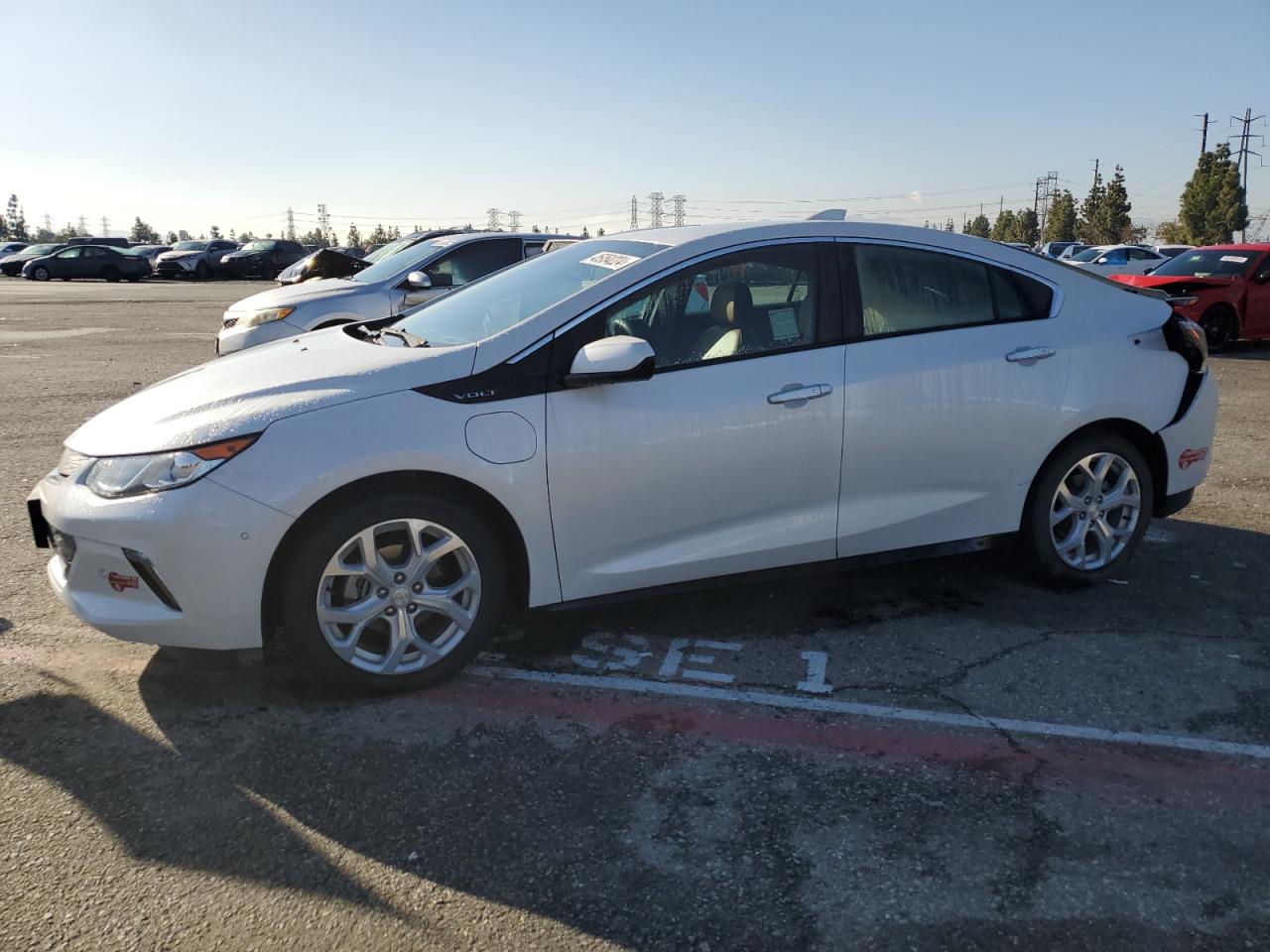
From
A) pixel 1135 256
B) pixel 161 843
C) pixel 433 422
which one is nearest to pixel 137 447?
pixel 433 422

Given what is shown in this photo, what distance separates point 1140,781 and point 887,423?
1.57 metres

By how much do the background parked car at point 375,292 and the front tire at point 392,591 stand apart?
5.03 m

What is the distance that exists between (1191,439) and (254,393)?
405 cm

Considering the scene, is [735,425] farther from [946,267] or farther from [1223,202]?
[1223,202]

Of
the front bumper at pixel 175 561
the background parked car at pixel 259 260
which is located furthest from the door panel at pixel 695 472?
the background parked car at pixel 259 260

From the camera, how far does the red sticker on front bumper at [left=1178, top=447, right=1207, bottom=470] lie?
466cm

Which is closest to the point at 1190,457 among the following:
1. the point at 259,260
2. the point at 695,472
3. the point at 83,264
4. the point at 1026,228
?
the point at 695,472

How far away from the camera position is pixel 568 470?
355 centimetres

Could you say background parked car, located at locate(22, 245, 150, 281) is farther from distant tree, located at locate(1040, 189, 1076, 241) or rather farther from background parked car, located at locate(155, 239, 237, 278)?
distant tree, located at locate(1040, 189, 1076, 241)

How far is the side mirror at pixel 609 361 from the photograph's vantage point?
11.4 ft

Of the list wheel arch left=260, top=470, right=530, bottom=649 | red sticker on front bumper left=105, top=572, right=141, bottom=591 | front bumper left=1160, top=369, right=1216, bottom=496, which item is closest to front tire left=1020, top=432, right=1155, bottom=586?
front bumper left=1160, top=369, right=1216, bottom=496

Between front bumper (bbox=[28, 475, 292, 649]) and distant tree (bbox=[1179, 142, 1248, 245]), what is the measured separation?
2609 inches

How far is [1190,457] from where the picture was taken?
4.70 meters

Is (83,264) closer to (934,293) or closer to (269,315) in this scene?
(269,315)
